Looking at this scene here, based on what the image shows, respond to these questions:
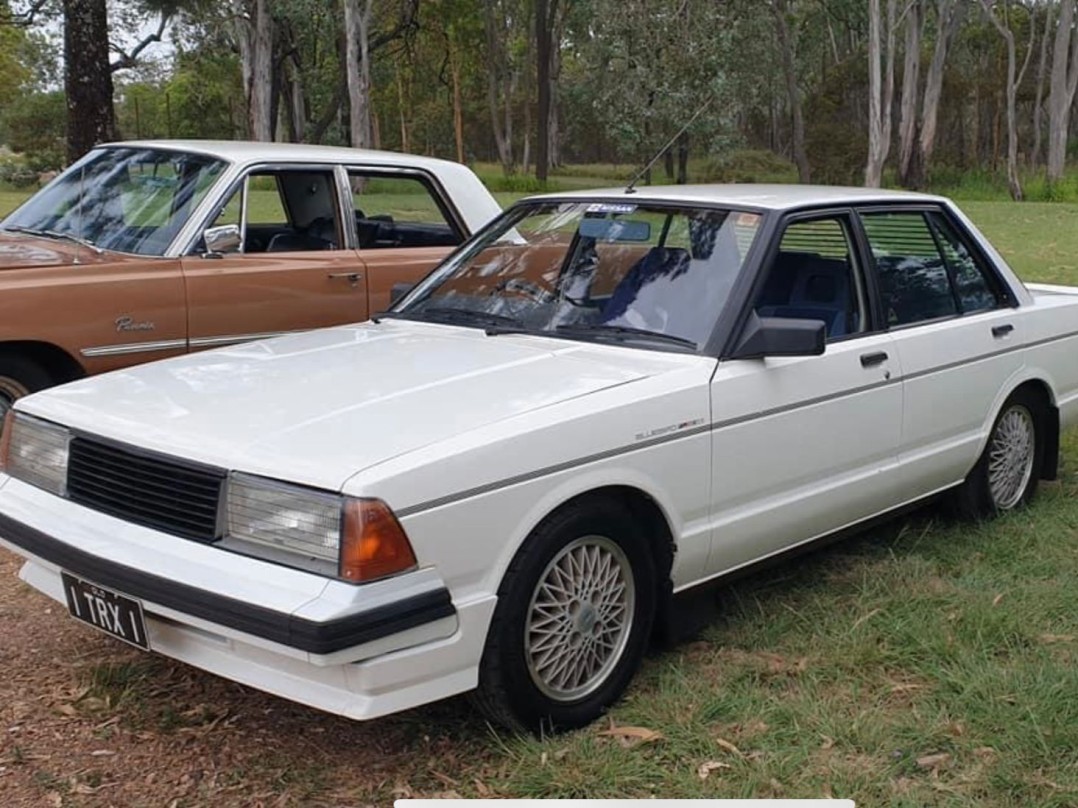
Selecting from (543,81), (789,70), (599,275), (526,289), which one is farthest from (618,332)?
(543,81)

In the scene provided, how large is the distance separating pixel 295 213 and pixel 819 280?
3393 mm

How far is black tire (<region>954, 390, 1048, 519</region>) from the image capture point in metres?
5.38

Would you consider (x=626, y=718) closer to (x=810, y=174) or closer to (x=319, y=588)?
(x=319, y=588)

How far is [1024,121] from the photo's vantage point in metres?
55.2

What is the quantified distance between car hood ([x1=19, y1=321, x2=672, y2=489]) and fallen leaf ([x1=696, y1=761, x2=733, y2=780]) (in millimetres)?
1091

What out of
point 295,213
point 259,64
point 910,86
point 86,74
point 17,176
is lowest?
point 295,213

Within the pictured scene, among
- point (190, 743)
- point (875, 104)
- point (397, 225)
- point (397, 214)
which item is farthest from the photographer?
point (875, 104)

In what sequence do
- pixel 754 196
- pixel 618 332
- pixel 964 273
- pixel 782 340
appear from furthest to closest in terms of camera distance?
pixel 964 273, pixel 754 196, pixel 618 332, pixel 782 340

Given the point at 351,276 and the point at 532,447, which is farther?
the point at 351,276

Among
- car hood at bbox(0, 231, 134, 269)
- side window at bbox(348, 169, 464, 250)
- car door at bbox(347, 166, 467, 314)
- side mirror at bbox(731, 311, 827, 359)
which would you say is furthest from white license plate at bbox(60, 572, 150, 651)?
side window at bbox(348, 169, 464, 250)

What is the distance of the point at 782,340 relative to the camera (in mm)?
3920

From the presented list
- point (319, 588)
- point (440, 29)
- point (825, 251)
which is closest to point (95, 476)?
point (319, 588)

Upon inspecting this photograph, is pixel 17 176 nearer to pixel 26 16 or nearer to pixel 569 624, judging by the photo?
pixel 26 16

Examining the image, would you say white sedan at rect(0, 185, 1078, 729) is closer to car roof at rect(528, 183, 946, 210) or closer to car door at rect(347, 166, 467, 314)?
car roof at rect(528, 183, 946, 210)
